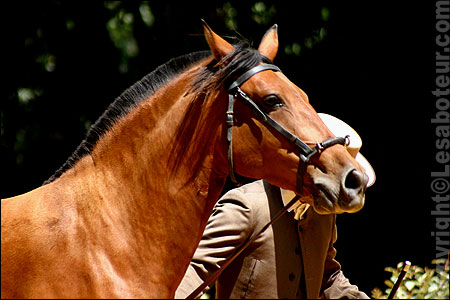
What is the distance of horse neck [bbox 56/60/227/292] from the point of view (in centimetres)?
232

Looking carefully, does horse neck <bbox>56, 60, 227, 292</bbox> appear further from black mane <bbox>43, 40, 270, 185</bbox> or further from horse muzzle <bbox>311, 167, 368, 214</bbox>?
horse muzzle <bbox>311, 167, 368, 214</bbox>

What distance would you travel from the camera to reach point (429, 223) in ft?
18.3

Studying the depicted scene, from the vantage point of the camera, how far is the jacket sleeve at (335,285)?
3.05 meters

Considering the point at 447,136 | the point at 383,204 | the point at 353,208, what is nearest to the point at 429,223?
the point at 383,204

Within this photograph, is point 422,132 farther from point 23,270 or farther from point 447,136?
point 23,270

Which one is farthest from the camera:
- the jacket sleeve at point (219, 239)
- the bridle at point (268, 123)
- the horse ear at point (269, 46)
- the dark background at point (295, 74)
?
the dark background at point (295, 74)

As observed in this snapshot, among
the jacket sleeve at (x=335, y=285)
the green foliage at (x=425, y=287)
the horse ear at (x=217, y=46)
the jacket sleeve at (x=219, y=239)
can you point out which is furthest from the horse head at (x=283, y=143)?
the green foliage at (x=425, y=287)

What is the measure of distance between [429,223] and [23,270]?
13.7ft

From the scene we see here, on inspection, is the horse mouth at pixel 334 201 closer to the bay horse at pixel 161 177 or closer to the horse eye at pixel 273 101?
the bay horse at pixel 161 177

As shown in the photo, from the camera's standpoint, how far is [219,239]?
2852 millimetres

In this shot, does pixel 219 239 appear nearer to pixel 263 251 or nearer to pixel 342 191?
pixel 263 251

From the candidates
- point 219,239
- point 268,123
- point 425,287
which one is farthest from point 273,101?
point 425,287

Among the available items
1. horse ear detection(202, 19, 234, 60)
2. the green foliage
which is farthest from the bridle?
the green foliage

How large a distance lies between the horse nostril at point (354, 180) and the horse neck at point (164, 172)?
18.4 inches
